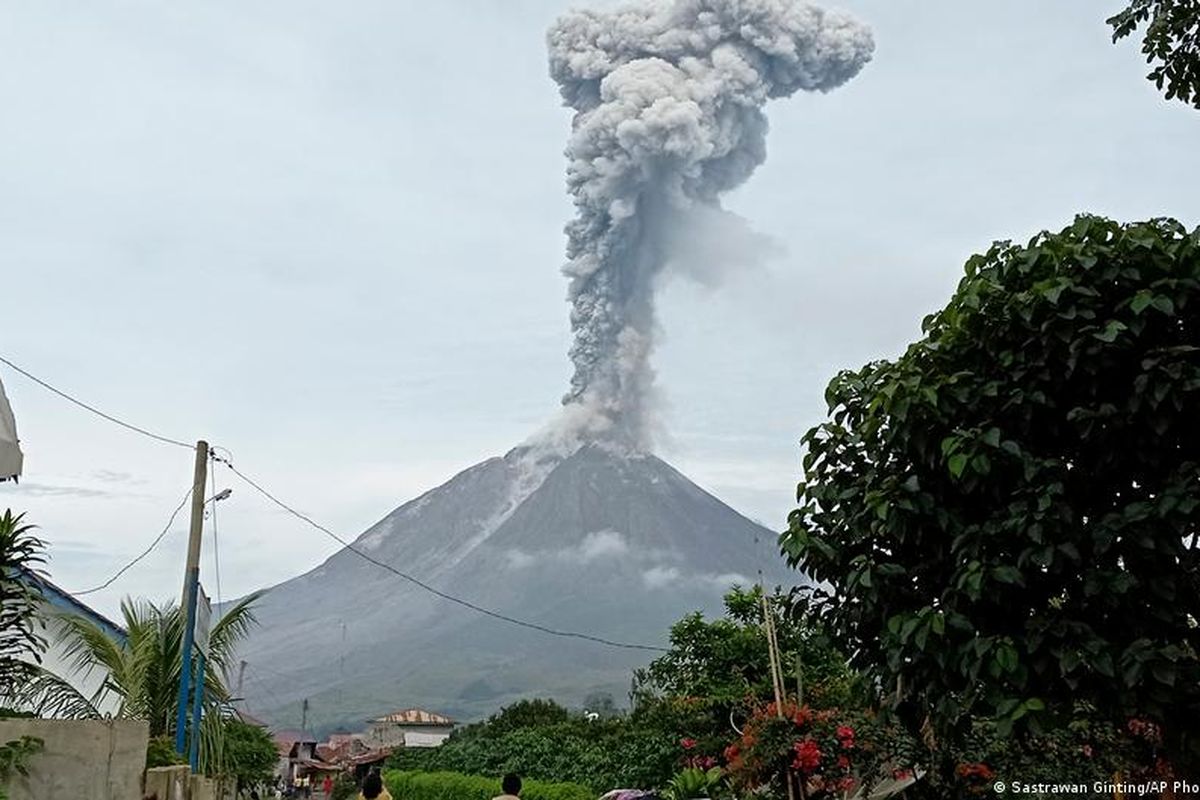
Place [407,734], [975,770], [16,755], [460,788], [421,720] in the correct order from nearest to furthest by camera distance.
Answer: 1. [16,755]
2. [975,770]
3. [460,788]
4. [407,734]
5. [421,720]

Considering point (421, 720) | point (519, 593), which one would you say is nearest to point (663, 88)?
point (421, 720)

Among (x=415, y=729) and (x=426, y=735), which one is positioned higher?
(x=415, y=729)

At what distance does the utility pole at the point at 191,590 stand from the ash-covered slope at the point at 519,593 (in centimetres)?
10834

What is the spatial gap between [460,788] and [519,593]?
107 meters

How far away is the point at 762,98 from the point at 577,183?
1156cm

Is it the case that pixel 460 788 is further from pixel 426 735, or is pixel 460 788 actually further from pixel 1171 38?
pixel 426 735

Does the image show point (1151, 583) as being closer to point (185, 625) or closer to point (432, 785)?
point (185, 625)

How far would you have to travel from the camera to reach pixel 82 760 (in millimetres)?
7059

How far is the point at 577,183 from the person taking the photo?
64.4 metres

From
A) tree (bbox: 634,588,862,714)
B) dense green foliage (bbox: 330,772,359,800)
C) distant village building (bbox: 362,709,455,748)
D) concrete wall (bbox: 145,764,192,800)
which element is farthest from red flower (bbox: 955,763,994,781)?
distant village building (bbox: 362,709,455,748)

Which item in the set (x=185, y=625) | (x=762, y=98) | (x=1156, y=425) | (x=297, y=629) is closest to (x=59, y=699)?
(x=185, y=625)

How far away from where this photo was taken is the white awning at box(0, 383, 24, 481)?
5.17 meters

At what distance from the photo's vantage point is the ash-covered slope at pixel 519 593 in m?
127

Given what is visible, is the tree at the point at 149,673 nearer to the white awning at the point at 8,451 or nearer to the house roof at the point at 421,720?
the white awning at the point at 8,451
